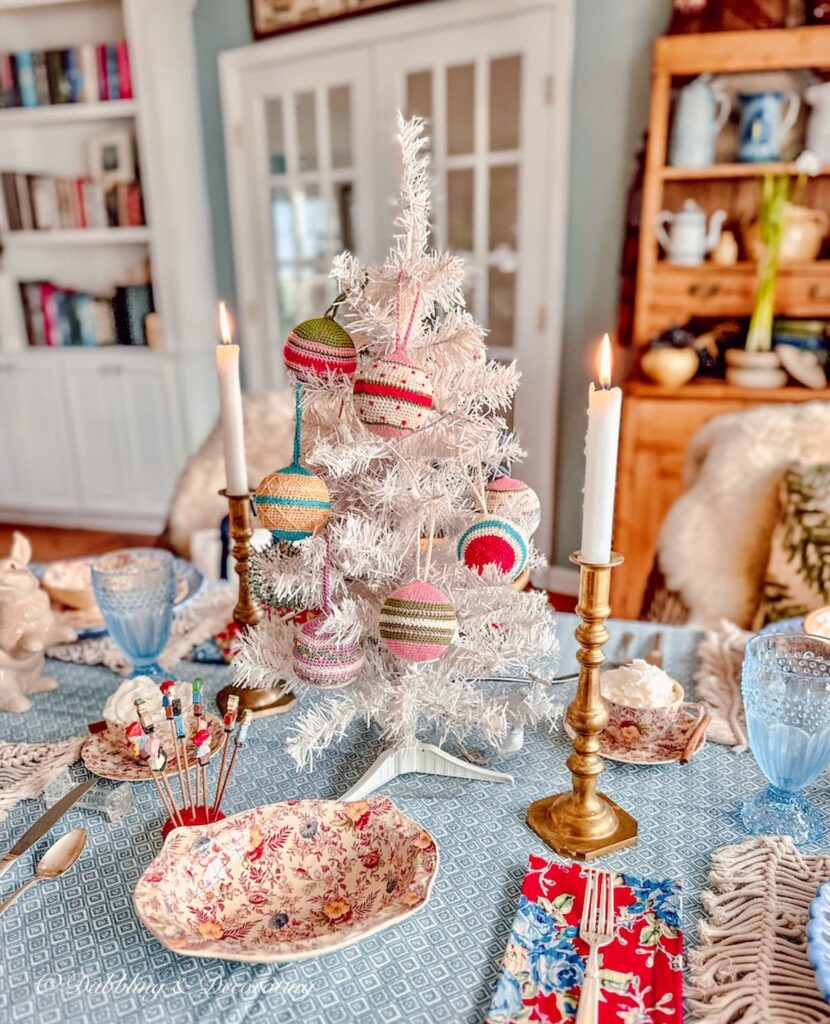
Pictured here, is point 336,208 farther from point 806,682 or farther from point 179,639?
point 806,682

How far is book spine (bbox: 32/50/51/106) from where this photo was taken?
322cm

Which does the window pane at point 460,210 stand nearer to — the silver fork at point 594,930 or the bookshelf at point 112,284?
the bookshelf at point 112,284

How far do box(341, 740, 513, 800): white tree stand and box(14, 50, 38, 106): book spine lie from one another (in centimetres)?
347

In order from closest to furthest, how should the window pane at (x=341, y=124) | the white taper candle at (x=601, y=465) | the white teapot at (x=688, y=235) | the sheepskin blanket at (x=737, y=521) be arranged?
the white taper candle at (x=601, y=465) → the sheepskin blanket at (x=737, y=521) → the white teapot at (x=688, y=235) → the window pane at (x=341, y=124)

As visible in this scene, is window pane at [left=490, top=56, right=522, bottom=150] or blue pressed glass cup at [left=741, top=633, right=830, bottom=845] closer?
blue pressed glass cup at [left=741, top=633, right=830, bottom=845]

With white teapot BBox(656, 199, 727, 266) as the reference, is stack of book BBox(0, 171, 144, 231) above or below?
above

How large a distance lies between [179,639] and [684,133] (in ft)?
6.54

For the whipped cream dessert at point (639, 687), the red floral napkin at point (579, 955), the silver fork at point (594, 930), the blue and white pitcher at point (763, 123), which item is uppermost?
the blue and white pitcher at point (763, 123)

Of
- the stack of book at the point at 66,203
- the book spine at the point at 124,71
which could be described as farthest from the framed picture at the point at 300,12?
the stack of book at the point at 66,203

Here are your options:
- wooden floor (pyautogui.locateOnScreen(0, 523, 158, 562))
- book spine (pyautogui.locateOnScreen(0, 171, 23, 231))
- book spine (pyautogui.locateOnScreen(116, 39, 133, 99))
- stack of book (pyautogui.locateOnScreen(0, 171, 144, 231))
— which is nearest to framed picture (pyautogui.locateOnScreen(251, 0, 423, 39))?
book spine (pyautogui.locateOnScreen(116, 39, 133, 99))

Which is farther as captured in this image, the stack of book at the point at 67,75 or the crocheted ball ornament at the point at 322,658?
the stack of book at the point at 67,75

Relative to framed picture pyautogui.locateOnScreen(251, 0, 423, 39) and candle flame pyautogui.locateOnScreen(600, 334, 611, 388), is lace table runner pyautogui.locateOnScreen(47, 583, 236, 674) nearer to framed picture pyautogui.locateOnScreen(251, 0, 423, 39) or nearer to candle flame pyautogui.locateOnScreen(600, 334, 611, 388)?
candle flame pyautogui.locateOnScreen(600, 334, 611, 388)

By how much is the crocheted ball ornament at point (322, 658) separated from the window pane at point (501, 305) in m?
2.23

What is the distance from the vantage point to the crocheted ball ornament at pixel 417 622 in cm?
74
